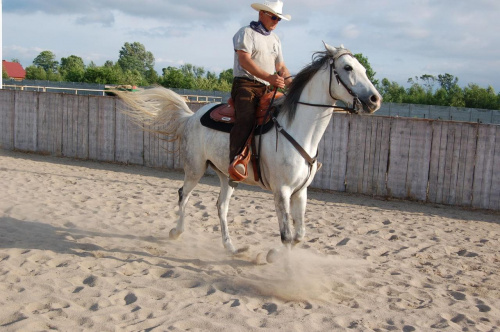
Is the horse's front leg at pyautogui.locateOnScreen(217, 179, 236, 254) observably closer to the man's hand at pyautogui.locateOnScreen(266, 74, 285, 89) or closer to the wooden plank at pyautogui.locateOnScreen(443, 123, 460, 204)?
the man's hand at pyautogui.locateOnScreen(266, 74, 285, 89)

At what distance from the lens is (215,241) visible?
7.14 m

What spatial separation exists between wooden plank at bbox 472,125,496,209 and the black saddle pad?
6.62 m

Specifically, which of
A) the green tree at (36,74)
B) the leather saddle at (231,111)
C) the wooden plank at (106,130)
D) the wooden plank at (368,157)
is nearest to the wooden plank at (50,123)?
the wooden plank at (106,130)

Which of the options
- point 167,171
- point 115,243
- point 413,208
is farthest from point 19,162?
point 413,208

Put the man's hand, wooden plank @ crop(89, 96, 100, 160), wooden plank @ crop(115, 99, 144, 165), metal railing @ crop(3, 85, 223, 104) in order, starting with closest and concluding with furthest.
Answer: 1. the man's hand
2. wooden plank @ crop(115, 99, 144, 165)
3. wooden plank @ crop(89, 96, 100, 160)
4. metal railing @ crop(3, 85, 223, 104)

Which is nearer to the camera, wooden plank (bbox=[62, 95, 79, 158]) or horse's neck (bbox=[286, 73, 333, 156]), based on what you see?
horse's neck (bbox=[286, 73, 333, 156])

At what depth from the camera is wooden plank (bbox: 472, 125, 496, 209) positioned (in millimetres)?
10547

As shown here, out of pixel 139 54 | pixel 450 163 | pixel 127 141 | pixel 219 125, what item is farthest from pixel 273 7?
pixel 139 54

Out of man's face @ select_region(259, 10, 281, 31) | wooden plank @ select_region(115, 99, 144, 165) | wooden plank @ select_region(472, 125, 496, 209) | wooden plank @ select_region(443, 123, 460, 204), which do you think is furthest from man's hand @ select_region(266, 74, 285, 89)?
wooden plank @ select_region(115, 99, 144, 165)

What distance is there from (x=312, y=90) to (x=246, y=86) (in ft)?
2.76

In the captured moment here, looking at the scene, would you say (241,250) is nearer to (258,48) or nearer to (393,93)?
(258,48)

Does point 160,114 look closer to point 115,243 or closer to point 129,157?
point 115,243

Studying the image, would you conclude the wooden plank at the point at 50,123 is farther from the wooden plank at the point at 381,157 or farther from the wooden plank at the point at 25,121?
the wooden plank at the point at 381,157

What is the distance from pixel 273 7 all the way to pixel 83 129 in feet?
35.7
